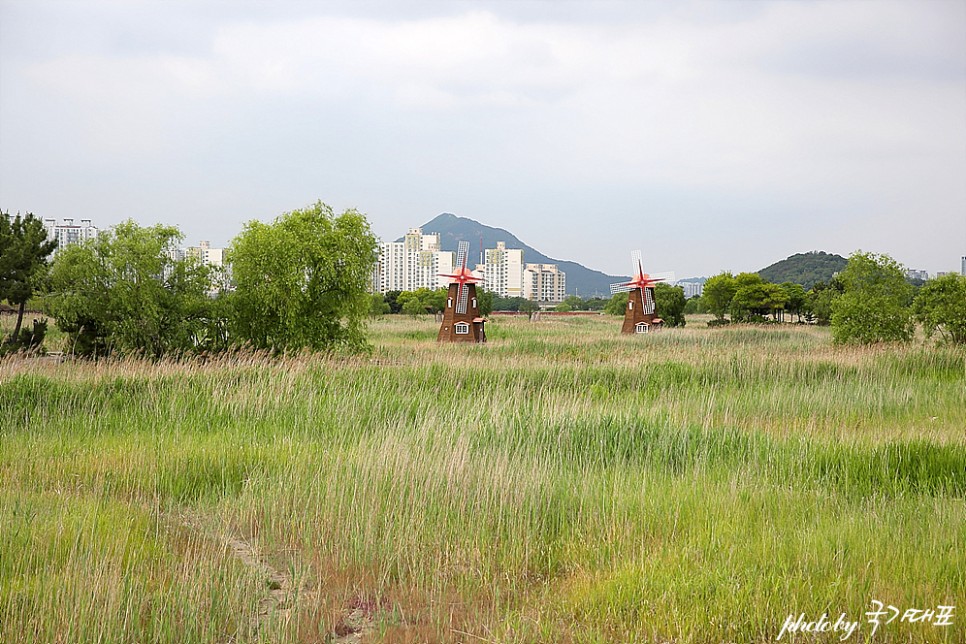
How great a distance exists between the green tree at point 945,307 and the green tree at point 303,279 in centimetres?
1938

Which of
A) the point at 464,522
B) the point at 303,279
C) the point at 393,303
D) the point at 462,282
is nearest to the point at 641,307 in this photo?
the point at 462,282

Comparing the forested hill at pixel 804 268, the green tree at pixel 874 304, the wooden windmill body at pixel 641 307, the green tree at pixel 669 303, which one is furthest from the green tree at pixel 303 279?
the forested hill at pixel 804 268

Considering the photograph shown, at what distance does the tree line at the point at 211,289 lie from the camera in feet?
57.6

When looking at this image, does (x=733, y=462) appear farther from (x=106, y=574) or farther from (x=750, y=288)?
(x=750, y=288)

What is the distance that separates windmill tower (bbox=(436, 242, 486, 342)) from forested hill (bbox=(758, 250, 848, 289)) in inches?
3250

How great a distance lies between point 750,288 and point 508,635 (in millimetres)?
58376

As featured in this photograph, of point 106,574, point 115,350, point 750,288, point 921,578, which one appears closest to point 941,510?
point 921,578

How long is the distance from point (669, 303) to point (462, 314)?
85.8 feet

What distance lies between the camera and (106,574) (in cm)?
464

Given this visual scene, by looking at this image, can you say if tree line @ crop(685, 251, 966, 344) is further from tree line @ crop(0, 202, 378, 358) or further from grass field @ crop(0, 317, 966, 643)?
tree line @ crop(0, 202, 378, 358)

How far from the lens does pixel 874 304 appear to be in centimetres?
2456

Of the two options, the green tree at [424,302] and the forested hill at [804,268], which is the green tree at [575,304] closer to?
the forested hill at [804,268]

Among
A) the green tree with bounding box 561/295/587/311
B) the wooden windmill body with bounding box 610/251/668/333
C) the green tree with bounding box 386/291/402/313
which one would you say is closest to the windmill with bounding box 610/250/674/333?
the wooden windmill body with bounding box 610/251/668/333

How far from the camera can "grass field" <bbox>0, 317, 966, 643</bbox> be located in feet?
14.4
